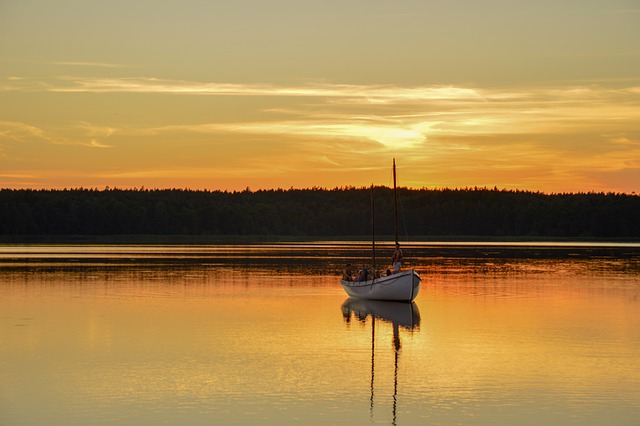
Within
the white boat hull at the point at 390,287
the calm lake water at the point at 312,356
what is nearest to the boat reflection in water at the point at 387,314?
the calm lake water at the point at 312,356

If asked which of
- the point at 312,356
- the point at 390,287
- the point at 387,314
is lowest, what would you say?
the point at 312,356

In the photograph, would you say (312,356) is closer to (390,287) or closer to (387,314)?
Result: (387,314)

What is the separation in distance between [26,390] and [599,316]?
73.4 ft

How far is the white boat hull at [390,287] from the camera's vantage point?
41.0 m

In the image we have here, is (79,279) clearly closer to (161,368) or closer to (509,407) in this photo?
(161,368)

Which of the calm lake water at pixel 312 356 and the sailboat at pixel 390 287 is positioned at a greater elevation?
the sailboat at pixel 390 287

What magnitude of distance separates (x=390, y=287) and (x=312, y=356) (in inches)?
679

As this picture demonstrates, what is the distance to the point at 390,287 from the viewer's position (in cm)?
4188

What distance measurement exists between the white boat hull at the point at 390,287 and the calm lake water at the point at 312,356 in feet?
2.05

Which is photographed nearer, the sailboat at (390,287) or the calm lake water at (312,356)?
the calm lake water at (312,356)

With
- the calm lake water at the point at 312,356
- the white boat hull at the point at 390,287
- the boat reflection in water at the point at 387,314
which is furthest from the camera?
the white boat hull at the point at 390,287

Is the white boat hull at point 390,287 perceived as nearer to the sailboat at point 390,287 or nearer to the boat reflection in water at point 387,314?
the sailboat at point 390,287

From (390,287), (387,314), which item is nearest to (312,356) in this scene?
(387,314)

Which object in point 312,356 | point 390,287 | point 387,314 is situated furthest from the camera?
point 390,287
